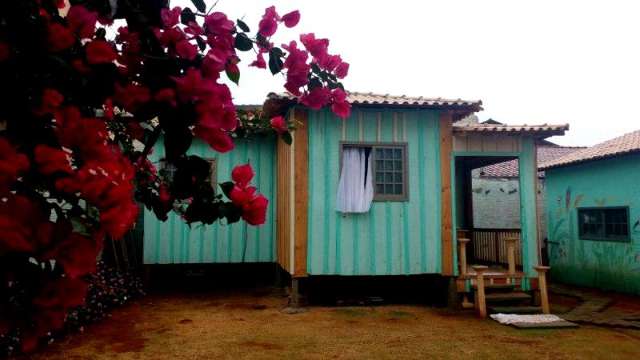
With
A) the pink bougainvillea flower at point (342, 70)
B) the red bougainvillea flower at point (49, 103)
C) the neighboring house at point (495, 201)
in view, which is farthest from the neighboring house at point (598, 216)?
the red bougainvillea flower at point (49, 103)

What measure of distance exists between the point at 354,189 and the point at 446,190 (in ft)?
5.52

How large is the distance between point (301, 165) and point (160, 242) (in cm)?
387

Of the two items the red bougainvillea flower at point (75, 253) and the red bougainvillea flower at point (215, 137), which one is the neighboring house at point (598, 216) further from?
the red bougainvillea flower at point (75, 253)

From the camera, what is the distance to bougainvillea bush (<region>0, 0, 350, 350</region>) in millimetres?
805

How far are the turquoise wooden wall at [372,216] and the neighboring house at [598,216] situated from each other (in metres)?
5.01

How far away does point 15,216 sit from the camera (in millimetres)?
776

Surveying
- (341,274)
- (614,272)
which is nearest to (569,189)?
(614,272)

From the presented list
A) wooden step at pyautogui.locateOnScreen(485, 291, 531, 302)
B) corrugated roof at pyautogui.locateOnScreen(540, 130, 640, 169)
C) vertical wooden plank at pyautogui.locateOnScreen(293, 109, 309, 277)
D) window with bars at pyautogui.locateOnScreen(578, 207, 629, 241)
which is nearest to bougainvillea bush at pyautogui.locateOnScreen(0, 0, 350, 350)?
vertical wooden plank at pyautogui.locateOnScreen(293, 109, 309, 277)

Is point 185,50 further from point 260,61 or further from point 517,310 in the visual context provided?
point 517,310

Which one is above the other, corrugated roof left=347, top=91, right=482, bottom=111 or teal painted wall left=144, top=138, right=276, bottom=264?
corrugated roof left=347, top=91, right=482, bottom=111

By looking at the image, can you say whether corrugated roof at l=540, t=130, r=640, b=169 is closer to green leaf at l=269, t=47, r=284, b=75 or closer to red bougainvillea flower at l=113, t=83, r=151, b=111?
green leaf at l=269, t=47, r=284, b=75

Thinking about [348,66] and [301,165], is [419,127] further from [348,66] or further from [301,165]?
[348,66]

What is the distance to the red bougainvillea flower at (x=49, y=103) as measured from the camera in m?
0.92

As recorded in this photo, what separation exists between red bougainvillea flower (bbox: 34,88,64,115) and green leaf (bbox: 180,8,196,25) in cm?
56
